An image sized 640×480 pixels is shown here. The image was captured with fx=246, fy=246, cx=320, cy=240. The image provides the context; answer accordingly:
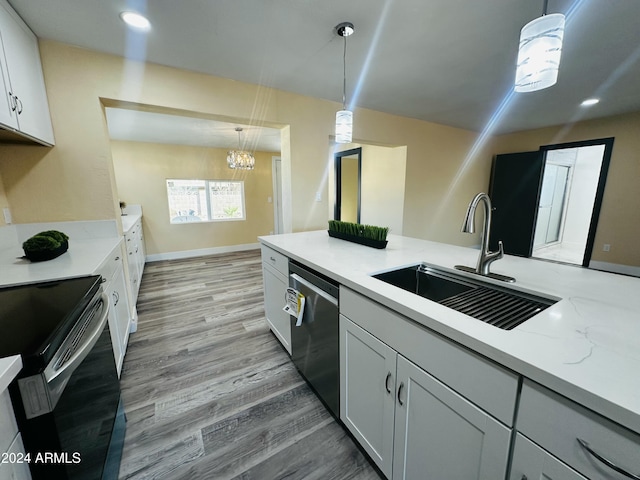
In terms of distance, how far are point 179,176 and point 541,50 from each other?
540 centimetres

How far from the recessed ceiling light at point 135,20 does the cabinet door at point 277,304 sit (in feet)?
6.10

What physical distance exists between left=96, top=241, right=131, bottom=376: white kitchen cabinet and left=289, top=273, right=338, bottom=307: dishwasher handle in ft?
3.74

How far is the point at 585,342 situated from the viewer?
0.66 meters

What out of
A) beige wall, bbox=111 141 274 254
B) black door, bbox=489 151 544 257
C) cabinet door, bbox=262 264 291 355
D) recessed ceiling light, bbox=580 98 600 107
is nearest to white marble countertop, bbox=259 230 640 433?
cabinet door, bbox=262 264 291 355

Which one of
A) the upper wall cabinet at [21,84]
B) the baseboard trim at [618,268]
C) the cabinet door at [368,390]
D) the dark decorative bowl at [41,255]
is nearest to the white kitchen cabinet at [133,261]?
the dark decorative bowl at [41,255]

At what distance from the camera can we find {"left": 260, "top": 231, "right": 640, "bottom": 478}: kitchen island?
511 millimetres

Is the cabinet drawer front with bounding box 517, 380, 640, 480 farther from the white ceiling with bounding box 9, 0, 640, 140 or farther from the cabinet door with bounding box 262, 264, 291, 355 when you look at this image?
the white ceiling with bounding box 9, 0, 640, 140

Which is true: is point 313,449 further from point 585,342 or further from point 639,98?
point 639,98

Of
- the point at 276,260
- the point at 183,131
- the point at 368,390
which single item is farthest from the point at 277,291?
the point at 183,131

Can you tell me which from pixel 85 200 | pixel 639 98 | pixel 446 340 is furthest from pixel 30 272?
pixel 639 98

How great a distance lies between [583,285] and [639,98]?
12.8 ft

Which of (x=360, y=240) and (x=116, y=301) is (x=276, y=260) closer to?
(x=360, y=240)

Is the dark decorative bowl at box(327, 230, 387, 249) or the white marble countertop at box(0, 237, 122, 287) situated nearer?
the white marble countertop at box(0, 237, 122, 287)

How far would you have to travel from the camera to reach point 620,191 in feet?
12.6
